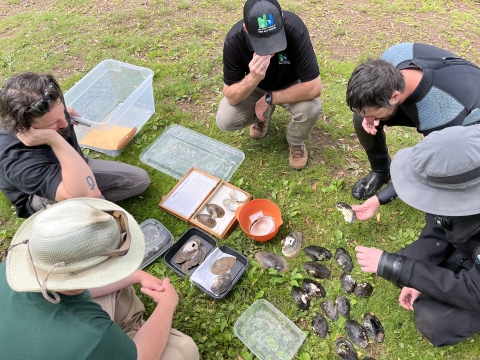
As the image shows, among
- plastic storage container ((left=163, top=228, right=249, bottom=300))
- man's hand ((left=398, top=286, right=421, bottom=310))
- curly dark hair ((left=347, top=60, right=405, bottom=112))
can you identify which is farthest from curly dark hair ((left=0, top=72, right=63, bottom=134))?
man's hand ((left=398, top=286, right=421, bottom=310))

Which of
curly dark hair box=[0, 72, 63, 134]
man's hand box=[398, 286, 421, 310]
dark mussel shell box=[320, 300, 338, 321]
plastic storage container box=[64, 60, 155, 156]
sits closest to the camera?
curly dark hair box=[0, 72, 63, 134]

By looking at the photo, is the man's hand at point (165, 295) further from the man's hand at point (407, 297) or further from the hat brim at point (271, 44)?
the hat brim at point (271, 44)

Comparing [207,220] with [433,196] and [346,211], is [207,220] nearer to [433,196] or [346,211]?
[346,211]

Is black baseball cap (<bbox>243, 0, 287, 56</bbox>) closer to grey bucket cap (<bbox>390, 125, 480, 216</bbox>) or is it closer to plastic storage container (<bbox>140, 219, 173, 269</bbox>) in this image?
grey bucket cap (<bbox>390, 125, 480, 216</bbox>)

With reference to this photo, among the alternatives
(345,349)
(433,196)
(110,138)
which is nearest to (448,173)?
(433,196)

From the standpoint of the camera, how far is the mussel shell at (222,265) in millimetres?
3027

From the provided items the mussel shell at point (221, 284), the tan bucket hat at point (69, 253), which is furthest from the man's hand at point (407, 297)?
the tan bucket hat at point (69, 253)

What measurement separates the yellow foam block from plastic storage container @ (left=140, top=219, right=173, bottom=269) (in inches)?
44.1

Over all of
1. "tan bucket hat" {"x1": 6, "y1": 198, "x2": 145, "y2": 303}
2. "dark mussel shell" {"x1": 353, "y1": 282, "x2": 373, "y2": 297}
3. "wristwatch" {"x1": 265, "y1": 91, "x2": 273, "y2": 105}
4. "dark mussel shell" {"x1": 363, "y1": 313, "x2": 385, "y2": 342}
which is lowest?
"dark mussel shell" {"x1": 363, "y1": 313, "x2": 385, "y2": 342}

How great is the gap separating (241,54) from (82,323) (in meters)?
2.57

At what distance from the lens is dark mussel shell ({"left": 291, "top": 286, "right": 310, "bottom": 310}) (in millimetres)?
2889

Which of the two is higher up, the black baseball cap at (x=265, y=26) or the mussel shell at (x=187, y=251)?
the black baseball cap at (x=265, y=26)

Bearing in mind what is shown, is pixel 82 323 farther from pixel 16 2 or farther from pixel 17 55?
pixel 16 2

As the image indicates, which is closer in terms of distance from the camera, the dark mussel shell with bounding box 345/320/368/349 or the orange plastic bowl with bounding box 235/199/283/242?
the dark mussel shell with bounding box 345/320/368/349
